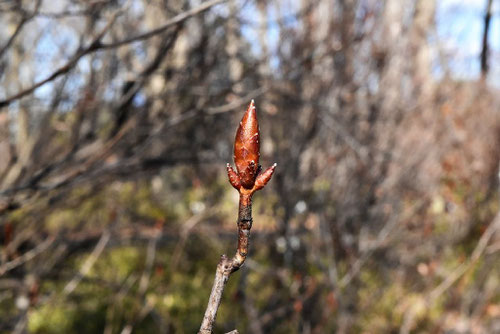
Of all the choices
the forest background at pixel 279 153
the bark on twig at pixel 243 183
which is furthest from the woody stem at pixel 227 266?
the forest background at pixel 279 153

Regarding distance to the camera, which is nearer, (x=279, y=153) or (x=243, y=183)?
(x=243, y=183)

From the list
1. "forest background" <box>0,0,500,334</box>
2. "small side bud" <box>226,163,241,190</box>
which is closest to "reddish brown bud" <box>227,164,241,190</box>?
"small side bud" <box>226,163,241,190</box>

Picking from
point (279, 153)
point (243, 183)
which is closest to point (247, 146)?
point (243, 183)

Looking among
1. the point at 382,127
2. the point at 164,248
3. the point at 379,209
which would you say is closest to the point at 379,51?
the point at 382,127

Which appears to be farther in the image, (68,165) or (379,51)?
(379,51)

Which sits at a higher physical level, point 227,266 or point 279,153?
point 279,153

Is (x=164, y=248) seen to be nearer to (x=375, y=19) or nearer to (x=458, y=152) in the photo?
(x=458, y=152)

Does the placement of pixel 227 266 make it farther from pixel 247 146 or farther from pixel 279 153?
pixel 279 153

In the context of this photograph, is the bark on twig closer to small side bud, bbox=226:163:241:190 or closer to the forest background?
small side bud, bbox=226:163:241:190
